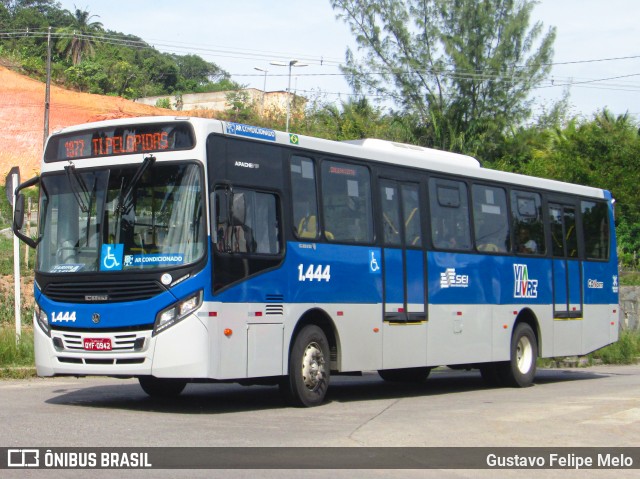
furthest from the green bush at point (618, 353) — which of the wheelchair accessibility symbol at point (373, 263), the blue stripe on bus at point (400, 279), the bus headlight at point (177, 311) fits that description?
the bus headlight at point (177, 311)

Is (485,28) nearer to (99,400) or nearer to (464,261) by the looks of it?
(464,261)

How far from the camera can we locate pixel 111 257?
40.0ft

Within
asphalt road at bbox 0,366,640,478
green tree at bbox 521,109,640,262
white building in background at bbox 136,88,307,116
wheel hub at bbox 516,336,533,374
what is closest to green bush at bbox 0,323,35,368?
asphalt road at bbox 0,366,640,478

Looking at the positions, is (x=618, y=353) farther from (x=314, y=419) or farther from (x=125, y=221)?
(x=125, y=221)

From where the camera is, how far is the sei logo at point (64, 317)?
40.6 feet

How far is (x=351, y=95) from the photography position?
57.7 meters

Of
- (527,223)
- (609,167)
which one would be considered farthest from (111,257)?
(609,167)

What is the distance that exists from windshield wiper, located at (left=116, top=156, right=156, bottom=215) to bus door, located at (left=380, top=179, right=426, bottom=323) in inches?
160

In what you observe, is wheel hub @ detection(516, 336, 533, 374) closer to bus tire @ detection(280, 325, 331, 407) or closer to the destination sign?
bus tire @ detection(280, 325, 331, 407)

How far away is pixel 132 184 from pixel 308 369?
10.5ft

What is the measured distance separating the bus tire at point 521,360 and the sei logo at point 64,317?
8451 mm

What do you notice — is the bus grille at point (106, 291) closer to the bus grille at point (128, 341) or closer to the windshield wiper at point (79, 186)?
the bus grille at point (128, 341)

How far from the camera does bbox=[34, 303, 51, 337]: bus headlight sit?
12.7 meters

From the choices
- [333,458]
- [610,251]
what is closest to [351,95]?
[610,251]
